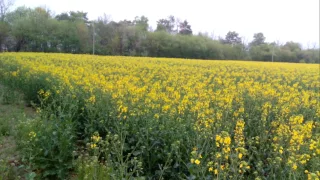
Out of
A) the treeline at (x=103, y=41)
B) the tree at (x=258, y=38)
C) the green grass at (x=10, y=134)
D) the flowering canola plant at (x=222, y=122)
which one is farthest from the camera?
the tree at (x=258, y=38)

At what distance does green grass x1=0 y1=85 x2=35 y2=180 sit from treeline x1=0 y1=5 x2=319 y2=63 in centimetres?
3415

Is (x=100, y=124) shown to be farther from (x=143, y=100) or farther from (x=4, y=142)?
(x=4, y=142)

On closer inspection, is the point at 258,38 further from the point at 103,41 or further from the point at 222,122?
the point at 222,122

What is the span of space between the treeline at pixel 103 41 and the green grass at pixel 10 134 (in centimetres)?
3415

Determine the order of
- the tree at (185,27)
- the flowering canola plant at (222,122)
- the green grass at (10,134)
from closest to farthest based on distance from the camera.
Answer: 1. the flowering canola plant at (222,122)
2. the green grass at (10,134)
3. the tree at (185,27)

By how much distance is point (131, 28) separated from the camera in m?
53.2

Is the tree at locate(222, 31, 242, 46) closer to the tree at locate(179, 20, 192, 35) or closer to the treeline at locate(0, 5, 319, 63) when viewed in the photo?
the tree at locate(179, 20, 192, 35)

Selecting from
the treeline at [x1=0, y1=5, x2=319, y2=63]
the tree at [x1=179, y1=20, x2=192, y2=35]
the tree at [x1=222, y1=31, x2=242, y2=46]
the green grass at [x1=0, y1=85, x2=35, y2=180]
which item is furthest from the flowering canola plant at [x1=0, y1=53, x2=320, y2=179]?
the tree at [x1=222, y1=31, x2=242, y2=46]

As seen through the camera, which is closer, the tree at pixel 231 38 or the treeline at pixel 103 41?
the treeline at pixel 103 41

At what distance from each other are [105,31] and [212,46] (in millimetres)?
20549

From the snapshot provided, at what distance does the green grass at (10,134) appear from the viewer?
3.82 meters

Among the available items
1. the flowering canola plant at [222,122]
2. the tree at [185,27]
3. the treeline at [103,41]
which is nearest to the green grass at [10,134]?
the flowering canola plant at [222,122]

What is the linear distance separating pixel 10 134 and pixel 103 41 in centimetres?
4900

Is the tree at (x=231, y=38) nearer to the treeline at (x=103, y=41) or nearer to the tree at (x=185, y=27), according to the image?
the tree at (x=185, y=27)
